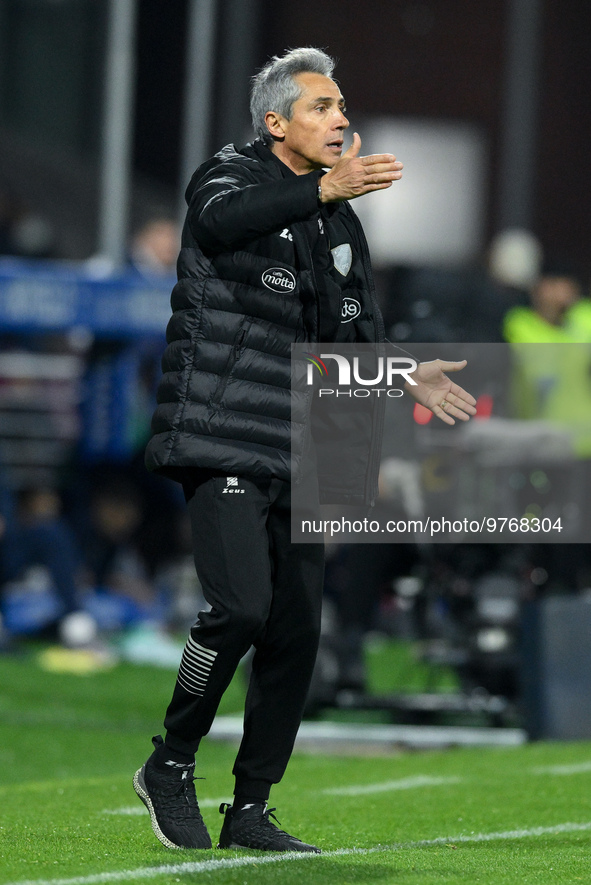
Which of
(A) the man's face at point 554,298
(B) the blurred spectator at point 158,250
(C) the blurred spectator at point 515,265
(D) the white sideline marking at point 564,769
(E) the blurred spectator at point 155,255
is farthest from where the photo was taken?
(B) the blurred spectator at point 158,250

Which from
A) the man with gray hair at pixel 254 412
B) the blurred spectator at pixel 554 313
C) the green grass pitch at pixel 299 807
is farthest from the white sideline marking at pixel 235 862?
the blurred spectator at pixel 554 313

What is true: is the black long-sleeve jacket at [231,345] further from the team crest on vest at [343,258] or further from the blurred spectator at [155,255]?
the blurred spectator at [155,255]

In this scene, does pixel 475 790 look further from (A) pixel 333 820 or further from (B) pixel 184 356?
(B) pixel 184 356

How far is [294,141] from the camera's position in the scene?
190 inches

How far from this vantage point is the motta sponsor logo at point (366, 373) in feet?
16.0

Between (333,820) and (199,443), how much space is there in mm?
1949

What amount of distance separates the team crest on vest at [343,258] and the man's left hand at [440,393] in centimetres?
38

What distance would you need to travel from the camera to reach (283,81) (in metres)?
4.82

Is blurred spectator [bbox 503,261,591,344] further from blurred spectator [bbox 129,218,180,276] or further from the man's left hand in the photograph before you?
the man's left hand

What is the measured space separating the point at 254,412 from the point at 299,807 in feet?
7.42

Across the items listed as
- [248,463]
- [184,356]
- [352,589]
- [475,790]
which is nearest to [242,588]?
[248,463]

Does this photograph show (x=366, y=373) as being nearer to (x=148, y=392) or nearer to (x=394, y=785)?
(x=394, y=785)

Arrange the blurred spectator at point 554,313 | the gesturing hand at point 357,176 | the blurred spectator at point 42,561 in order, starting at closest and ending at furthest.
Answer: the gesturing hand at point 357,176 → the blurred spectator at point 554,313 → the blurred spectator at point 42,561

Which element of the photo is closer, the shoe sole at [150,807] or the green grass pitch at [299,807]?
the green grass pitch at [299,807]
